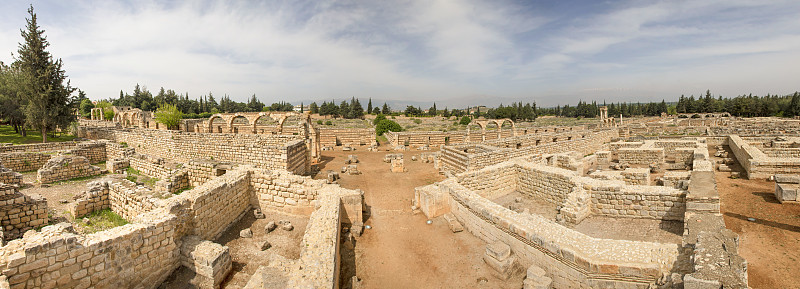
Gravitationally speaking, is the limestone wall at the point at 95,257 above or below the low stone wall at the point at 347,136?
below

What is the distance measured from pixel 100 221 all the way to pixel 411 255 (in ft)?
25.6

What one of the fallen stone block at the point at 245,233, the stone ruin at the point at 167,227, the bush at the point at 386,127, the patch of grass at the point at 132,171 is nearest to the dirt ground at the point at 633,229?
the stone ruin at the point at 167,227

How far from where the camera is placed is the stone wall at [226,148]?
40.1 ft

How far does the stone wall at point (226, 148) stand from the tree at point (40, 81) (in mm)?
3151

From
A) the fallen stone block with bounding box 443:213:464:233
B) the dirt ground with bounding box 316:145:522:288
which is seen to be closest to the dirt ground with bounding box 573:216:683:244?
the fallen stone block with bounding box 443:213:464:233

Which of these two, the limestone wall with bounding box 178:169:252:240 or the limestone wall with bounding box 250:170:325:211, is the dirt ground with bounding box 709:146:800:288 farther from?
the limestone wall with bounding box 178:169:252:240

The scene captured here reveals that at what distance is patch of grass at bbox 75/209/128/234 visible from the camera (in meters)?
7.04

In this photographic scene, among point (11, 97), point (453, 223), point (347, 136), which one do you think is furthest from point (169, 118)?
point (453, 223)

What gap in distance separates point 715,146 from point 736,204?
17.0 m

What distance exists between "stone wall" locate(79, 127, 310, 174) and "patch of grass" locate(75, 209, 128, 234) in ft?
16.2

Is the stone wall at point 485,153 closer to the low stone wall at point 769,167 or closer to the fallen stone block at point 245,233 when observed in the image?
the low stone wall at point 769,167

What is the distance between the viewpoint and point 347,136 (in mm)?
26234

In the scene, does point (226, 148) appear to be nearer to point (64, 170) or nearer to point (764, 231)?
point (64, 170)

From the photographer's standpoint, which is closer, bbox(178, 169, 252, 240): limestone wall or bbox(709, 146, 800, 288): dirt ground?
bbox(709, 146, 800, 288): dirt ground
